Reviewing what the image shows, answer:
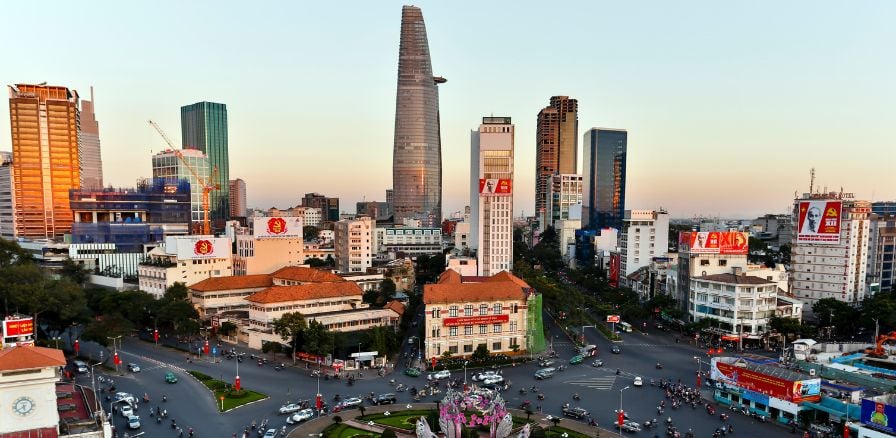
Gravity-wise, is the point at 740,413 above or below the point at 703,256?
below

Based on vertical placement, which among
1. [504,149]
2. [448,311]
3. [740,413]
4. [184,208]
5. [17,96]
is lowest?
[740,413]

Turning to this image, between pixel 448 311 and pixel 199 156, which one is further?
pixel 199 156

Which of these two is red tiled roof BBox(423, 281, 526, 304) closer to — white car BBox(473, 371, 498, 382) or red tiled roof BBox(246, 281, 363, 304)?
white car BBox(473, 371, 498, 382)

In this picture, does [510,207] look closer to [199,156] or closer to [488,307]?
[488,307]

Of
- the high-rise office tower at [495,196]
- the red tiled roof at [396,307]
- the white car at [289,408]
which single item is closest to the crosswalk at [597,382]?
the white car at [289,408]

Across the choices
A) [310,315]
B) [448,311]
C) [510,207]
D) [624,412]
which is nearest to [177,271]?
[310,315]

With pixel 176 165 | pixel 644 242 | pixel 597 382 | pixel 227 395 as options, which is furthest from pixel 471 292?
pixel 176 165

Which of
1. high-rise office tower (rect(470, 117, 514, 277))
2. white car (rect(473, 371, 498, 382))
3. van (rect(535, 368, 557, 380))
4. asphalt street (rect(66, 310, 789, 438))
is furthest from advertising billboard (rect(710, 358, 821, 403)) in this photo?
high-rise office tower (rect(470, 117, 514, 277))

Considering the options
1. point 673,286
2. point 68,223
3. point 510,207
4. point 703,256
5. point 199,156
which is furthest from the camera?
point 199,156
